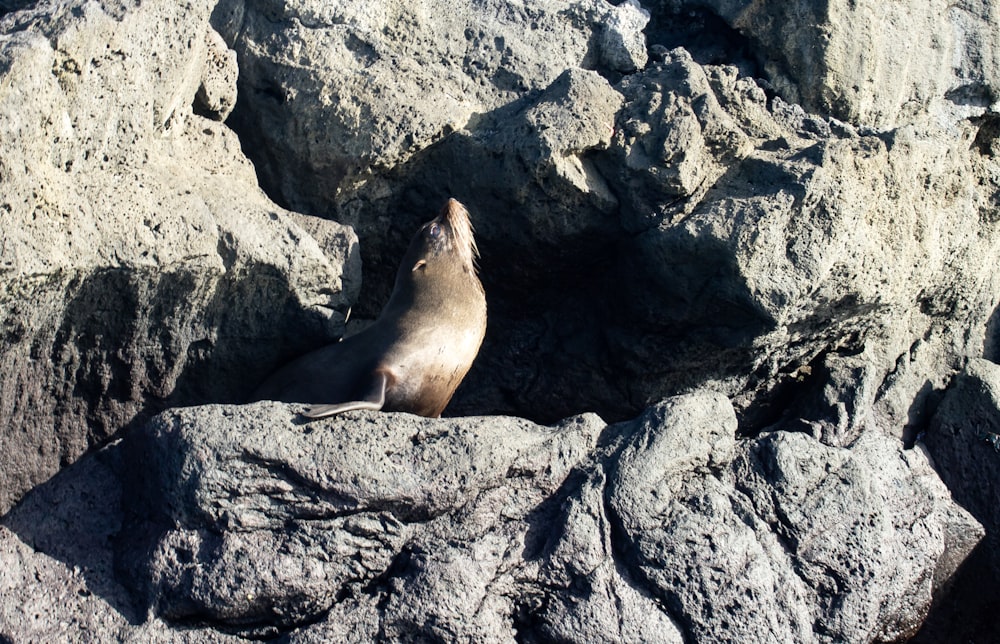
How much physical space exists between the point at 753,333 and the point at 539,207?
1.22 metres

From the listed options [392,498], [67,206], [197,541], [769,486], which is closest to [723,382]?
[769,486]

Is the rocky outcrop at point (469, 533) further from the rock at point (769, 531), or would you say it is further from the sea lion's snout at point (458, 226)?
the sea lion's snout at point (458, 226)

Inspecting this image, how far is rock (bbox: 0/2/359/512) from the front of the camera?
4352 mm

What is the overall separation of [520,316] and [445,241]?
2.82 ft

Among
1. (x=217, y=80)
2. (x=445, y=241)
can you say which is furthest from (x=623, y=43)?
(x=217, y=80)

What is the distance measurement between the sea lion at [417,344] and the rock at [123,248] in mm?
269

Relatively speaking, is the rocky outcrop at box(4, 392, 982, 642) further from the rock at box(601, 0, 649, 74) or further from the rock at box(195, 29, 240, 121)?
the rock at box(601, 0, 649, 74)

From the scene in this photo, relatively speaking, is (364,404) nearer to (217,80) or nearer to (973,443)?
(217,80)

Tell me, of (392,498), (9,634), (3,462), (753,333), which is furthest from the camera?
(753,333)

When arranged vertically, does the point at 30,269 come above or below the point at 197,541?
above

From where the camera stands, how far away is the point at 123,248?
185 inches

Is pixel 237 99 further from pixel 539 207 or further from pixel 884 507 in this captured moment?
pixel 884 507

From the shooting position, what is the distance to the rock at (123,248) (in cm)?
435

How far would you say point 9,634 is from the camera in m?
3.96
